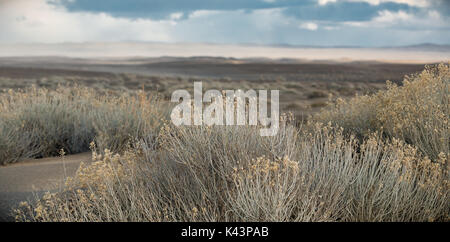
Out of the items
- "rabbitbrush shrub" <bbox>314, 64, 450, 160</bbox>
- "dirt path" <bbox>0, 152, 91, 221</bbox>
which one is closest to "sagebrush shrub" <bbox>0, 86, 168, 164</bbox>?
"dirt path" <bbox>0, 152, 91, 221</bbox>

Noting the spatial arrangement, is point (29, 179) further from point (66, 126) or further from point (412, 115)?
point (412, 115)

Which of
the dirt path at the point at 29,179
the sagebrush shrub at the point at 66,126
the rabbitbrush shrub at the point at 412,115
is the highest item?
the rabbitbrush shrub at the point at 412,115

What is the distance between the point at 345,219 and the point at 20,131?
6584mm

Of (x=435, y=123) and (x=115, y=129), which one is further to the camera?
(x=115, y=129)

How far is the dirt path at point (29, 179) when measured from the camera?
17.3 feet

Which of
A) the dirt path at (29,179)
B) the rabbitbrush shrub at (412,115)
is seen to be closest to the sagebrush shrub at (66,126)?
the dirt path at (29,179)

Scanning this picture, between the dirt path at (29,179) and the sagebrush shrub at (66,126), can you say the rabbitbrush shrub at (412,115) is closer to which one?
the sagebrush shrub at (66,126)

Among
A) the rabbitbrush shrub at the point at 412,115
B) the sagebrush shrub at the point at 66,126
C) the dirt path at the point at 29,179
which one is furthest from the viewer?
the sagebrush shrub at the point at 66,126

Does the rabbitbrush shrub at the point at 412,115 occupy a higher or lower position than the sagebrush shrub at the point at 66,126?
higher

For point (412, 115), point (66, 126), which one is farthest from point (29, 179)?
point (412, 115)

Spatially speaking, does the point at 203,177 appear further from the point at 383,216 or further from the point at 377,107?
the point at 377,107

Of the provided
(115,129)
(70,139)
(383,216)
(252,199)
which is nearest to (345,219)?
(383,216)

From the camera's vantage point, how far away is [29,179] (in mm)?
5957

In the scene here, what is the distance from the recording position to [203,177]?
443 centimetres
